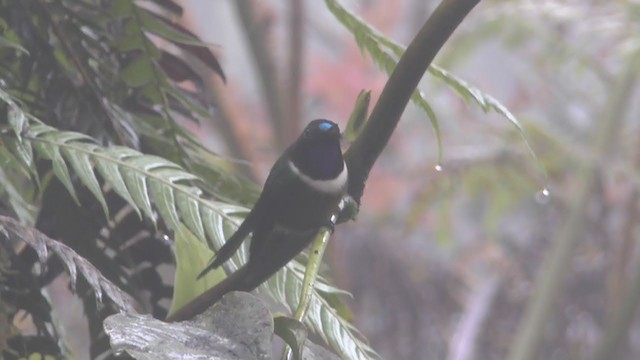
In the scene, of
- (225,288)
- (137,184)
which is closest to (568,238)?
(137,184)

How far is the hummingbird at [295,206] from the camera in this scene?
0.70 meters

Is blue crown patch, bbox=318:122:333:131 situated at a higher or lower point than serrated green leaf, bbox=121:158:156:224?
higher

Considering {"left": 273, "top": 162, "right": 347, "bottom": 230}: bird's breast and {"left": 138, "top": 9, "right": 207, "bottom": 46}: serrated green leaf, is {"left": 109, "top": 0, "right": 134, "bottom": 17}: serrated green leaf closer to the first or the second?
{"left": 138, "top": 9, "right": 207, "bottom": 46}: serrated green leaf

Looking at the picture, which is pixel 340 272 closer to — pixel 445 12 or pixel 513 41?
→ pixel 513 41

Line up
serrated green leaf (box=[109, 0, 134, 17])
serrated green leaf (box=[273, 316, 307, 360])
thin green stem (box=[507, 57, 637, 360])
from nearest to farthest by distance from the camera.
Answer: serrated green leaf (box=[273, 316, 307, 360]) → serrated green leaf (box=[109, 0, 134, 17]) → thin green stem (box=[507, 57, 637, 360])

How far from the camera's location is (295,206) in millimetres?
702

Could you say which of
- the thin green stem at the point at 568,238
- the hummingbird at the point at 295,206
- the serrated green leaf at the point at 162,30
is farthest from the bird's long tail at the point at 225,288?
the thin green stem at the point at 568,238

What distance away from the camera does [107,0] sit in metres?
1.00

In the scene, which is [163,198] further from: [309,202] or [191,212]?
[309,202]

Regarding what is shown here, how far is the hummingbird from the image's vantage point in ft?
2.28

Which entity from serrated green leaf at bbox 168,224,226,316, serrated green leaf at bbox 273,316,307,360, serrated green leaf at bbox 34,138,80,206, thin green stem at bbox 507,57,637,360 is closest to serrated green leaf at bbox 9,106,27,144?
serrated green leaf at bbox 34,138,80,206

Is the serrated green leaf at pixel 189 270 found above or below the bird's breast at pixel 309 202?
below

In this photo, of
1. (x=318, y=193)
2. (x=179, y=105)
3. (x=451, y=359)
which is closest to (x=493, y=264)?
(x=451, y=359)

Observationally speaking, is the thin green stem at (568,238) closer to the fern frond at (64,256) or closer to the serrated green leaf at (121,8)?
the serrated green leaf at (121,8)
